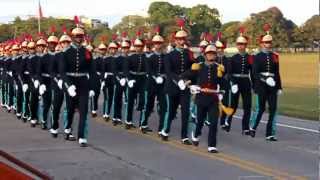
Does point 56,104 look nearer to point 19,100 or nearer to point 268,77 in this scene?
point 268,77

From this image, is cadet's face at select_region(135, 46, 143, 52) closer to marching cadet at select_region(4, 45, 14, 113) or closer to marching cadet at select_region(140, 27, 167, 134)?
marching cadet at select_region(140, 27, 167, 134)

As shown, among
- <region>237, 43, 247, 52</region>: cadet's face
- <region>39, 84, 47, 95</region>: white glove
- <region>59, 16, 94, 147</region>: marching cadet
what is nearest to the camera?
<region>59, 16, 94, 147</region>: marching cadet

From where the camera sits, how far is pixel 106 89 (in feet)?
57.2

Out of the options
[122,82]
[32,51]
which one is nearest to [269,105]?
[122,82]

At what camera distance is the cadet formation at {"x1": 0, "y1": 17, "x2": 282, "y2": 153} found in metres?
11.9

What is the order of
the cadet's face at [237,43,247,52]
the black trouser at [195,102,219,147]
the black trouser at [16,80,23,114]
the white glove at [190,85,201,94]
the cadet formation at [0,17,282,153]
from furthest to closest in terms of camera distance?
the black trouser at [16,80,23,114] → the cadet's face at [237,43,247,52] → the cadet formation at [0,17,282,153] → the white glove at [190,85,201,94] → the black trouser at [195,102,219,147]

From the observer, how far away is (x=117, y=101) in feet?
52.8

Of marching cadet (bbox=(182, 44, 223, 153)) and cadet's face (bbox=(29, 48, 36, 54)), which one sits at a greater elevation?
cadet's face (bbox=(29, 48, 36, 54))

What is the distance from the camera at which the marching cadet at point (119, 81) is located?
52.3ft

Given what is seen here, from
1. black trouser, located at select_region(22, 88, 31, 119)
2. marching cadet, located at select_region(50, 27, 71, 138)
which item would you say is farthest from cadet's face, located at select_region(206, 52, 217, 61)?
black trouser, located at select_region(22, 88, 31, 119)

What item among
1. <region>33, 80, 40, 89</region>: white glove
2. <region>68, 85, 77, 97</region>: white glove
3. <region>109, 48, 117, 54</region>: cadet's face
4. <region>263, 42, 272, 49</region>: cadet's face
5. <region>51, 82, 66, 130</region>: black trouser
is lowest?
<region>51, 82, 66, 130</region>: black trouser

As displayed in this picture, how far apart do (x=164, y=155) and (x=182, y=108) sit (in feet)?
5.82

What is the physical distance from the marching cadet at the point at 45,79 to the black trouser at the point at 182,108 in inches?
129

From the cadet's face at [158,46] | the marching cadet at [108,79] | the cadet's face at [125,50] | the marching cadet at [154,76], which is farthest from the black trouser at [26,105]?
the cadet's face at [158,46]
